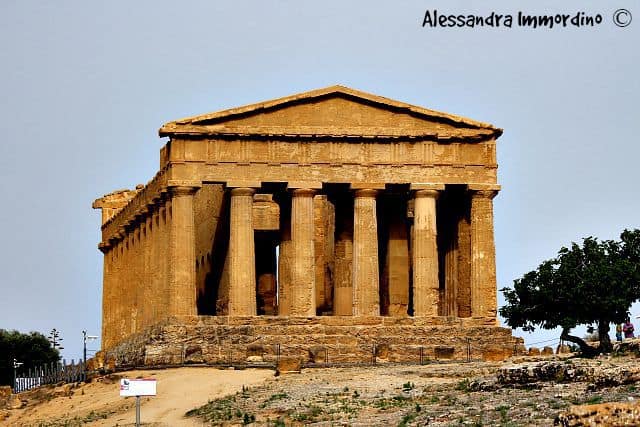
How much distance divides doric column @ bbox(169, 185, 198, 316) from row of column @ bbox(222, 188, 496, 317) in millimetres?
1792

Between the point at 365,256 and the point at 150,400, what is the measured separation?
20013mm

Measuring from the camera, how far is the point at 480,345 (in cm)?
7669

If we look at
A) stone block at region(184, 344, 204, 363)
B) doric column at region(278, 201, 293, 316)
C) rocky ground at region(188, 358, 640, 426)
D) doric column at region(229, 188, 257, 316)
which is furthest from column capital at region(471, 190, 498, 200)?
stone block at region(184, 344, 204, 363)

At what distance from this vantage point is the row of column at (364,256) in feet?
263

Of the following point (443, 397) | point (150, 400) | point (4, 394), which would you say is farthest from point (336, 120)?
point (443, 397)

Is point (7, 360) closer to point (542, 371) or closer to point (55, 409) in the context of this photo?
point (55, 409)

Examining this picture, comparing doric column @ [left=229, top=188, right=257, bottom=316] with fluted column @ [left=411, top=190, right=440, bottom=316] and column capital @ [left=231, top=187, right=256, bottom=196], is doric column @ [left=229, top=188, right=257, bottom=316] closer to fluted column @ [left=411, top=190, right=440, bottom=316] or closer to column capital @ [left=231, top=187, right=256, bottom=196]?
column capital @ [left=231, top=187, right=256, bottom=196]

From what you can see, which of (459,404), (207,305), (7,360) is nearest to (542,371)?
(459,404)

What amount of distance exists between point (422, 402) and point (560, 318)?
62.8 ft

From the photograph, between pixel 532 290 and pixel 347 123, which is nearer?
pixel 532 290

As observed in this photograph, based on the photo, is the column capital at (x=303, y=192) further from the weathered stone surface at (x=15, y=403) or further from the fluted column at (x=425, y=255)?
the weathered stone surface at (x=15, y=403)

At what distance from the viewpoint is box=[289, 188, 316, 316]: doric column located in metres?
79.9

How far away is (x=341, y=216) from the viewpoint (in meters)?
86.6

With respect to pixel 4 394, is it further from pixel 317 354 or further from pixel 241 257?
pixel 317 354
